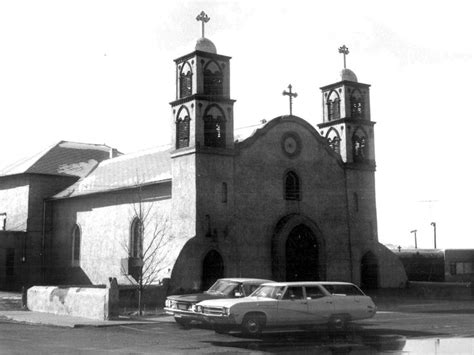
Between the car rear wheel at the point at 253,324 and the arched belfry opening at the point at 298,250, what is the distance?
1546 cm

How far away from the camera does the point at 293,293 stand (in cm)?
1930

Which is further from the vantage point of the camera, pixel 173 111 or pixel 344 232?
pixel 344 232

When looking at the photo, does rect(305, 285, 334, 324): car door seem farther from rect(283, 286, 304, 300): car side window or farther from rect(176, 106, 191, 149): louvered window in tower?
rect(176, 106, 191, 149): louvered window in tower

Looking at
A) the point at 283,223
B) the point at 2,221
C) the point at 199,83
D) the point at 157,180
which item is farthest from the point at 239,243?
the point at 2,221

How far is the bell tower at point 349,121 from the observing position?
38969mm

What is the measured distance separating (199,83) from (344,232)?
12105mm

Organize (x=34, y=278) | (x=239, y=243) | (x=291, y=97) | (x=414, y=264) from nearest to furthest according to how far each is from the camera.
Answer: (x=239, y=243) → (x=291, y=97) → (x=34, y=278) → (x=414, y=264)

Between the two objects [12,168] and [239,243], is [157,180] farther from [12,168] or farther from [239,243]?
[12,168]

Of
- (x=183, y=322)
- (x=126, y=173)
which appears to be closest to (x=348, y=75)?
(x=126, y=173)

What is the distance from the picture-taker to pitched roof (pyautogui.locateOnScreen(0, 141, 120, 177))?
148ft

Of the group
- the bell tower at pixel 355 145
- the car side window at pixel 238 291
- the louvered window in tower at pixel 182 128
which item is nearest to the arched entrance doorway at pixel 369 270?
the bell tower at pixel 355 145

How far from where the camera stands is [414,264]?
55375 millimetres

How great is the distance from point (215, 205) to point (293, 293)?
13.5 m

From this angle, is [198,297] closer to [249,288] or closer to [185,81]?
[249,288]
